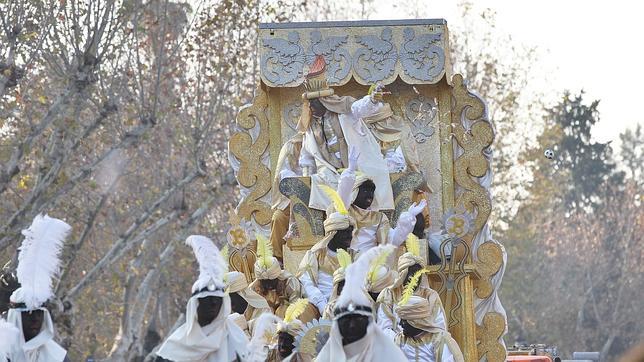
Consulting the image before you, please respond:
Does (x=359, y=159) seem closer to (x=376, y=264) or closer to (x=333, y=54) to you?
Answer: (x=333, y=54)

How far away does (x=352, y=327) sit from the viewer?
Answer: 10.8 m

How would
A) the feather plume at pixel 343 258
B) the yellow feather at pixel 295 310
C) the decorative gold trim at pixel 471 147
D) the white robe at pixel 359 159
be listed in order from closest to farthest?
1. the yellow feather at pixel 295 310
2. the feather plume at pixel 343 258
3. the white robe at pixel 359 159
4. the decorative gold trim at pixel 471 147

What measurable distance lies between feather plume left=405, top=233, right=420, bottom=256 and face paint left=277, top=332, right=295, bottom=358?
82.8 inches

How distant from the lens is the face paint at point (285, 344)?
1315 centimetres

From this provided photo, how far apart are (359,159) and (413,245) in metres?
1.41

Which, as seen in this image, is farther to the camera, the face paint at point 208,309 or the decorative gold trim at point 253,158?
the decorative gold trim at point 253,158

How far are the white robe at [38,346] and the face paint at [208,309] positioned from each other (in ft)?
3.62

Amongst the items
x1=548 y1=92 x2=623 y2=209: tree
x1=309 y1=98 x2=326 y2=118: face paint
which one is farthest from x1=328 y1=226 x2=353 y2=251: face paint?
x1=548 y1=92 x2=623 y2=209: tree

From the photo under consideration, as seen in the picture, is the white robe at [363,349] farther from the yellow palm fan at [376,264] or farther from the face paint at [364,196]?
the face paint at [364,196]

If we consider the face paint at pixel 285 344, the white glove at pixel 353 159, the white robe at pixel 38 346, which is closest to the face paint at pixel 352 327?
the white robe at pixel 38 346

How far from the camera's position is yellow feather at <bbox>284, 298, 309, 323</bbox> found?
1334 centimetres

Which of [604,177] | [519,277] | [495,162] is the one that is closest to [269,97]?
[495,162]

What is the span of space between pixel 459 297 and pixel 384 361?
5.58m

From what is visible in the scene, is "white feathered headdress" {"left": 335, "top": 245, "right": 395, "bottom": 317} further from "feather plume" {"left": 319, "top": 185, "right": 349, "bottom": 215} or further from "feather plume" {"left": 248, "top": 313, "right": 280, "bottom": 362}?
"feather plume" {"left": 319, "top": 185, "right": 349, "bottom": 215}
